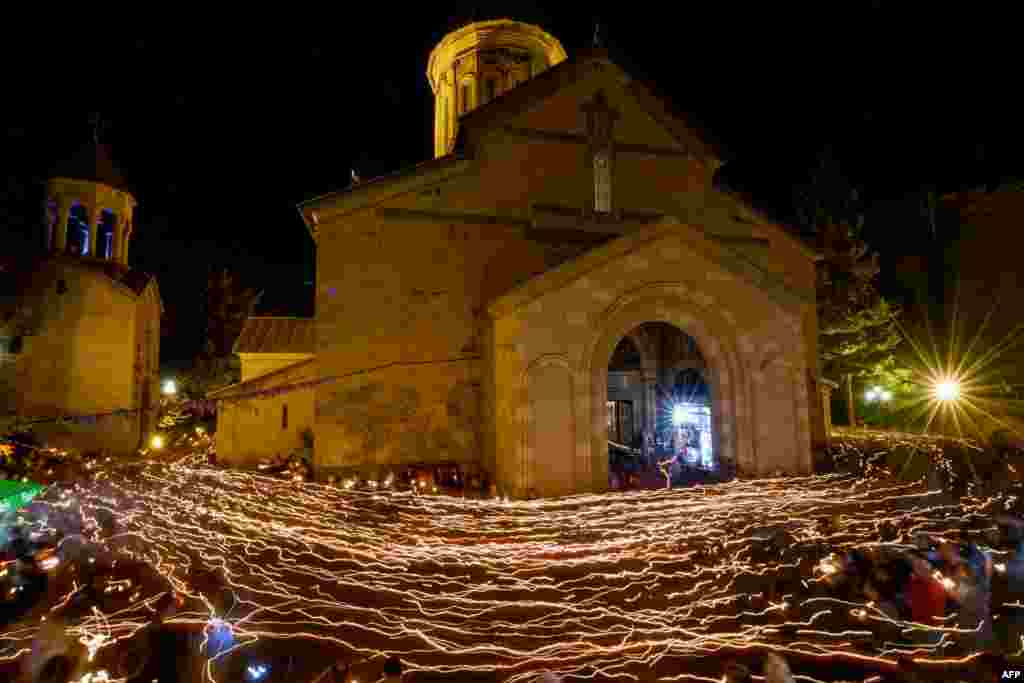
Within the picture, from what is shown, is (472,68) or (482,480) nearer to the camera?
(482,480)

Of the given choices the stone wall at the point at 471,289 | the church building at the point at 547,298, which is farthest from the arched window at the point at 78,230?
the stone wall at the point at 471,289

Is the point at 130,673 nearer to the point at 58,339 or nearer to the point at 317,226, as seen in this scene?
the point at 317,226

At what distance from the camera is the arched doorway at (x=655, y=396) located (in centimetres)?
1642

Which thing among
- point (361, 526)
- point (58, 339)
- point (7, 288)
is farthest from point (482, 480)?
point (7, 288)

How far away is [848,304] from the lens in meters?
26.4

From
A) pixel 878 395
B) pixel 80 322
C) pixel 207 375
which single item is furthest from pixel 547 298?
pixel 207 375

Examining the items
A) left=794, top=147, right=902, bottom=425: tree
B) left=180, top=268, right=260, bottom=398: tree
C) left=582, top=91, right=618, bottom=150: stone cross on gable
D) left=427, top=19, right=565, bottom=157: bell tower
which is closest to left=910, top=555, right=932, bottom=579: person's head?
left=582, top=91, right=618, bottom=150: stone cross on gable

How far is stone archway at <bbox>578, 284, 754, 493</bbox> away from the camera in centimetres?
1127

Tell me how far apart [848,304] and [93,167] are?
35.0 meters

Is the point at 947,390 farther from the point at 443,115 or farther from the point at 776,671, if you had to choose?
the point at 776,671

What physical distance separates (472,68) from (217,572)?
20.6 meters

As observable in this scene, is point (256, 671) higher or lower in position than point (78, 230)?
lower

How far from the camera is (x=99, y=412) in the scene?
19891 millimetres

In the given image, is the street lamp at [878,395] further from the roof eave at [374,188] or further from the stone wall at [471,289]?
the roof eave at [374,188]
